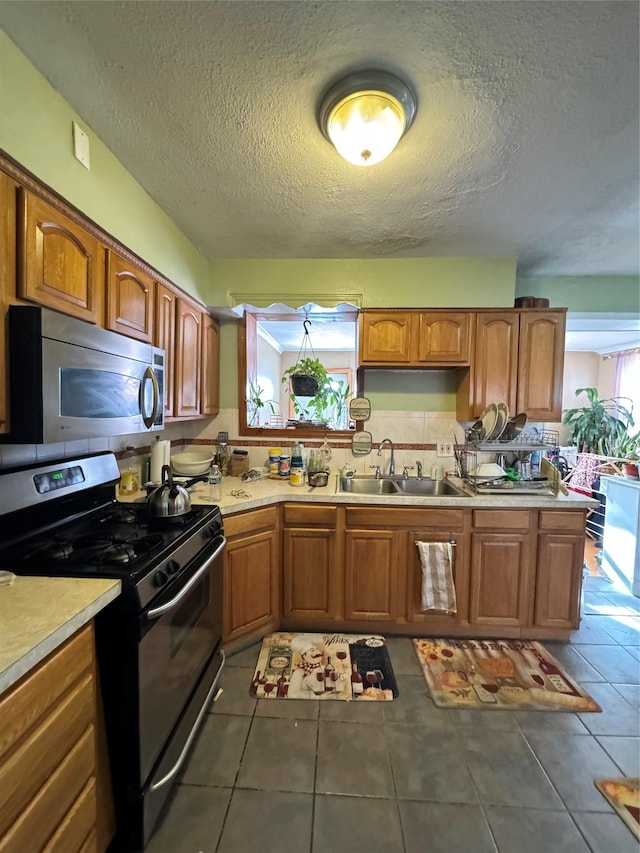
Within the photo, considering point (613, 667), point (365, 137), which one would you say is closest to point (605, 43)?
point (365, 137)

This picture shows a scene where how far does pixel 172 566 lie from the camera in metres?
1.28

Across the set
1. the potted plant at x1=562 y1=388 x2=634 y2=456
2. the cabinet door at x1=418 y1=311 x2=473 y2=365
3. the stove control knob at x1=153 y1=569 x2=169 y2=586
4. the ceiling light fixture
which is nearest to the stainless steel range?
the stove control knob at x1=153 y1=569 x2=169 y2=586

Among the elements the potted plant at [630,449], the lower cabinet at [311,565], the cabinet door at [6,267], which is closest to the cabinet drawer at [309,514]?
the lower cabinet at [311,565]

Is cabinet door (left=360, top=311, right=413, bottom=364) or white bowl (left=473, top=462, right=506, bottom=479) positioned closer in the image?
white bowl (left=473, top=462, right=506, bottom=479)

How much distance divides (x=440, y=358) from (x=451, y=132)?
1.35 metres

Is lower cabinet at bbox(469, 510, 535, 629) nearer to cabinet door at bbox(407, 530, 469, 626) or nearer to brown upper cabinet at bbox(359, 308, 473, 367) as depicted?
cabinet door at bbox(407, 530, 469, 626)

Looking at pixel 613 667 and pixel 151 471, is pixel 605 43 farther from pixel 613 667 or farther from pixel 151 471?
pixel 613 667

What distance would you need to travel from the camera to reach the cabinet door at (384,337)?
99.5 inches

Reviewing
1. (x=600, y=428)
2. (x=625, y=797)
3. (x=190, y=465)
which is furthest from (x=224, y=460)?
(x=600, y=428)

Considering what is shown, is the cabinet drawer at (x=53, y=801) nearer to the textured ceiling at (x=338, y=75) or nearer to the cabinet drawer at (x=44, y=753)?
the cabinet drawer at (x=44, y=753)

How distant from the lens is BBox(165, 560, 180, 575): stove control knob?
1257mm

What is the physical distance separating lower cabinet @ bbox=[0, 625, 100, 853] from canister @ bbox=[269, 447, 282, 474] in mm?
1703

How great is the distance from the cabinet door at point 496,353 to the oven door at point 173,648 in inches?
81.1

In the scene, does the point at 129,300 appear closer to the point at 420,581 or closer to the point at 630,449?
the point at 420,581
